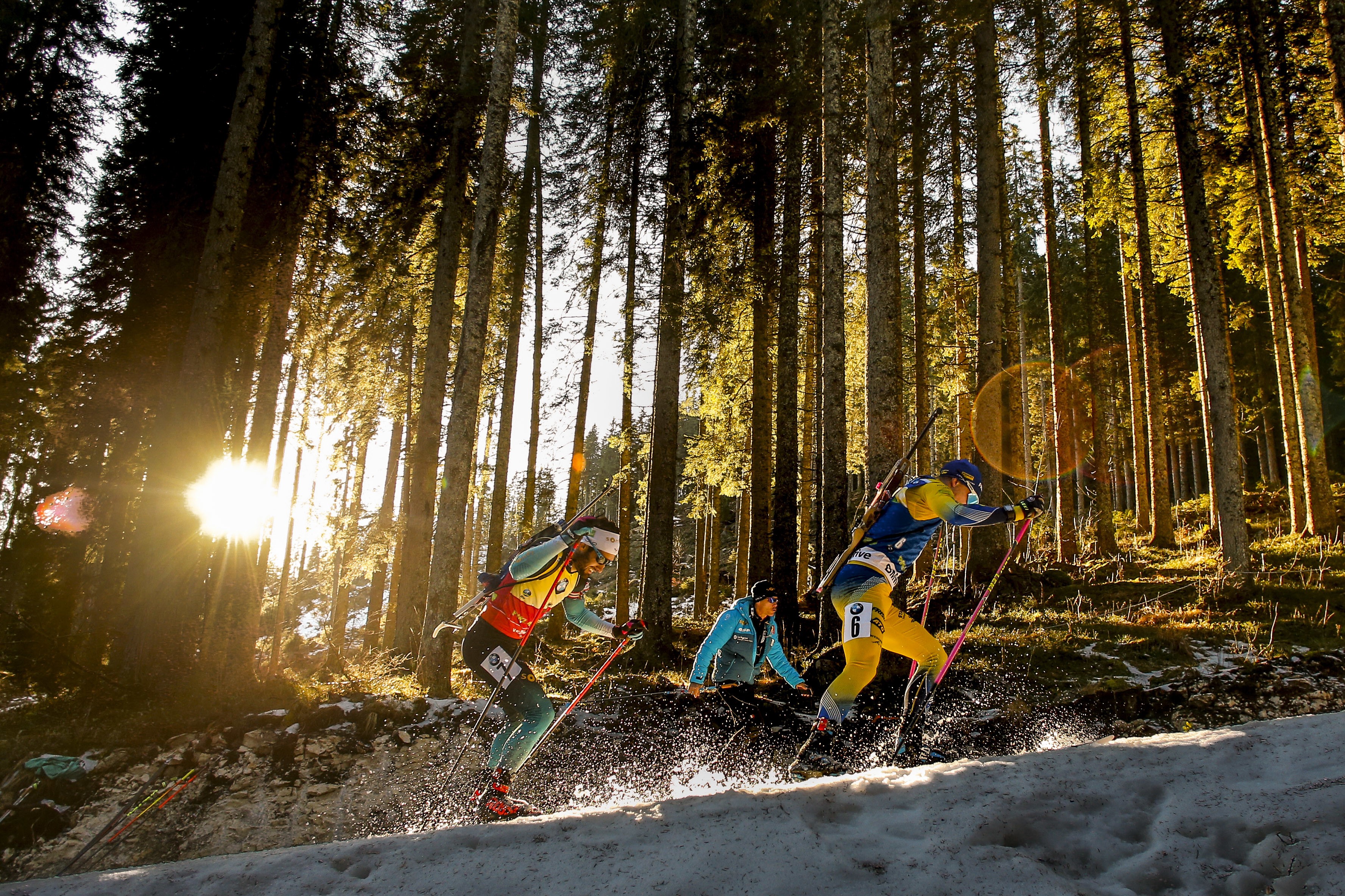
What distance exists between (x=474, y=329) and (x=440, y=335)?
1.64 meters

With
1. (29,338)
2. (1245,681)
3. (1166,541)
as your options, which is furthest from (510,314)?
(1166,541)

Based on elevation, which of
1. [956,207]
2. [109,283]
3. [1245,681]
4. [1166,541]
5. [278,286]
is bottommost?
[1245,681]

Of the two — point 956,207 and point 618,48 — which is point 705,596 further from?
point 618,48

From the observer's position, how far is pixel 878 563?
571 cm

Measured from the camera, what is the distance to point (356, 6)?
10.6m

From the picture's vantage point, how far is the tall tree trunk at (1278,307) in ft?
40.4

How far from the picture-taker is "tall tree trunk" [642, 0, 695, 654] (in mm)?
10852

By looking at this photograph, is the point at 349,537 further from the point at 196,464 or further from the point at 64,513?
the point at 196,464

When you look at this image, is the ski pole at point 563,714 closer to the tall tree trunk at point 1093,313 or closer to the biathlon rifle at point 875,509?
the biathlon rifle at point 875,509

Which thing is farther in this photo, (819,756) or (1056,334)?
(1056,334)

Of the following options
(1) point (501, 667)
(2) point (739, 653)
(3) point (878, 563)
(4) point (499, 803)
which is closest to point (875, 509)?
(3) point (878, 563)

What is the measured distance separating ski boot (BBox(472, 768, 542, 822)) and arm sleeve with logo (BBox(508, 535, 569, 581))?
1.62m

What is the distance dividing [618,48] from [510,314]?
21.2 feet

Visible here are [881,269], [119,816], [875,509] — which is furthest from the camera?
[881,269]
